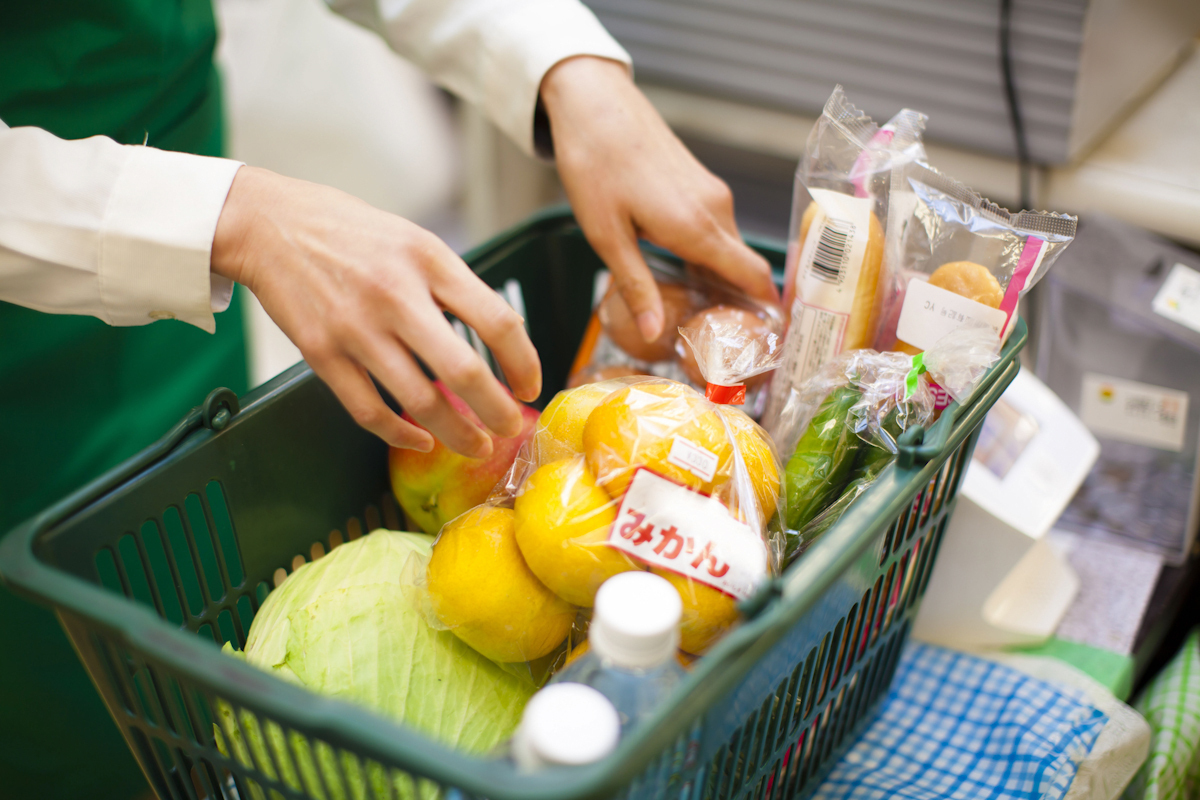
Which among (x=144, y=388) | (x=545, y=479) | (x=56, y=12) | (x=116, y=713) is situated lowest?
(x=144, y=388)

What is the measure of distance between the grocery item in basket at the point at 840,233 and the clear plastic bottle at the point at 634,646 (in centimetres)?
32

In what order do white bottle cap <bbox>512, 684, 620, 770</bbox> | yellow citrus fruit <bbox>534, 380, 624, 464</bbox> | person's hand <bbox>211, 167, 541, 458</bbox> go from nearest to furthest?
white bottle cap <bbox>512, 684, 620, 770</bbox> → person's hand <bbox>211, 167, 541, 458</bbox> → yellow citrus fruit <bbox>534, 380, 624, 464</bbox>

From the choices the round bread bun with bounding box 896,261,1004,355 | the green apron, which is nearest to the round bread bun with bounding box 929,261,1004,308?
the round bread bun with bounding box 896,261,1004,355

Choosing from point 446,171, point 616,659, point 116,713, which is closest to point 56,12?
point 116,713

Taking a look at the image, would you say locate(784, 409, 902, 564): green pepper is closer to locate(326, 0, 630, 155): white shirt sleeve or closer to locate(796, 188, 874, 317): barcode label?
locate(796, 188, 874, 317): barcode label

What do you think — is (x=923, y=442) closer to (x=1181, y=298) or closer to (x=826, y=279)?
(x=826, y=279)

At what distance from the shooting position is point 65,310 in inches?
21.9

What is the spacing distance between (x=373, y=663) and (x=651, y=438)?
23 cm

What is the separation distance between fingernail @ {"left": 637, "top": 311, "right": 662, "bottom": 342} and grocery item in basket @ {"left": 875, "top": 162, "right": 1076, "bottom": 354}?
180 millimetres

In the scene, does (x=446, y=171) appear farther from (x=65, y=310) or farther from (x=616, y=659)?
(x=616, y=659)

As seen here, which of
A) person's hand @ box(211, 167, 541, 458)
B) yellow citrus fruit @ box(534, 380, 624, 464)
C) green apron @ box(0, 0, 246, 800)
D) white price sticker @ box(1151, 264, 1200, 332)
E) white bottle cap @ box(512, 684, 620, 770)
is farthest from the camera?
white price sticker @ box(1151, 264, 1200, 332)

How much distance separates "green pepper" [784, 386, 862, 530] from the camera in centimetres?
59

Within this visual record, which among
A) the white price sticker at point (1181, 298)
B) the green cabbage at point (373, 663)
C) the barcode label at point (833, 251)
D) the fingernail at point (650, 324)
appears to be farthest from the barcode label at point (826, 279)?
the white price sticker at point (1181, 298)

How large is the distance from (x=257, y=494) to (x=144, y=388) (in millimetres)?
412
